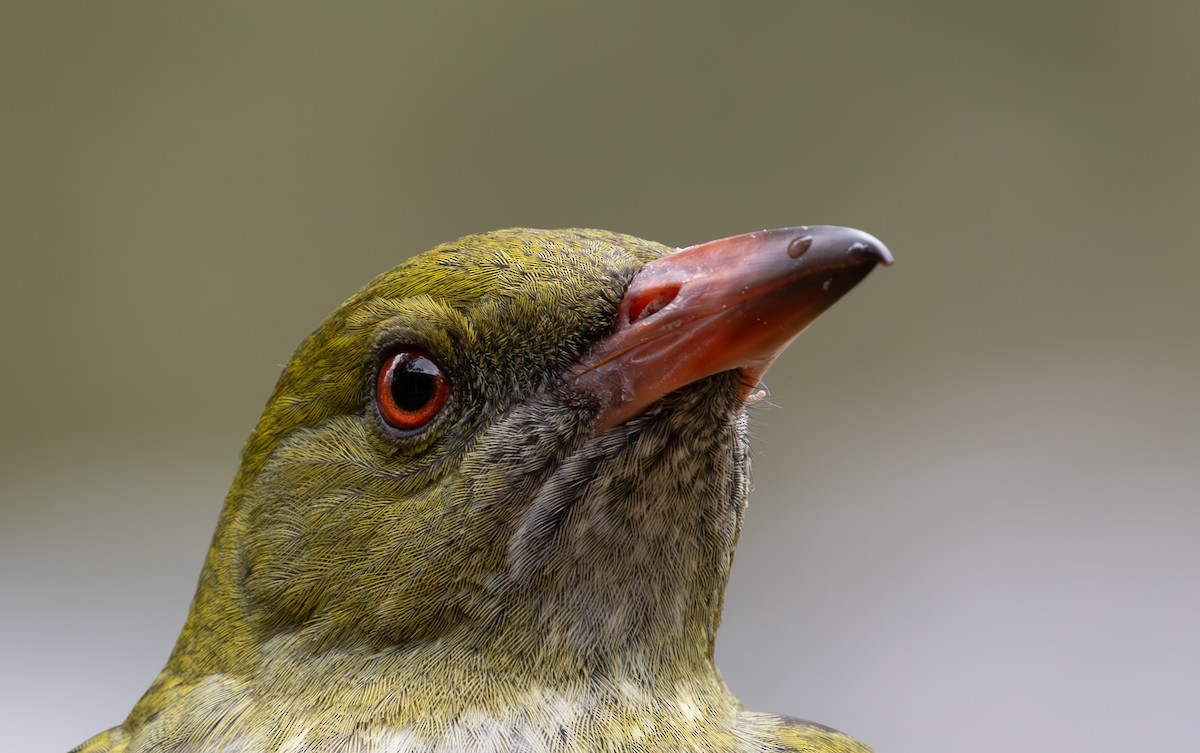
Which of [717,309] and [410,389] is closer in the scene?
[717,309]

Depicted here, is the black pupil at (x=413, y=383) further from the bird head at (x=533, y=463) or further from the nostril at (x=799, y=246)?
the nostril at (x=799, y=246)

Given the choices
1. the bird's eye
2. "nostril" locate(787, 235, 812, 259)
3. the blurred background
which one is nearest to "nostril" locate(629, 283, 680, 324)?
"nostril" locate(787, 235, 812, 259)

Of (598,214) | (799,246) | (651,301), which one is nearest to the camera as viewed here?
(799,246)

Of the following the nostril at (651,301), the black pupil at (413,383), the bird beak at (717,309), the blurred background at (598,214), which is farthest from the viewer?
the blurred background at (598,214)

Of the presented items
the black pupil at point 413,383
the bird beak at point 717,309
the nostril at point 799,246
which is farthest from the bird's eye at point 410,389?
the nostril at point 799,246

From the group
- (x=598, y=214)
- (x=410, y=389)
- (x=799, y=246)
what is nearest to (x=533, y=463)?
(x=410, y=389)

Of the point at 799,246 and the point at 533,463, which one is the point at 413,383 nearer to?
the point at 533,463

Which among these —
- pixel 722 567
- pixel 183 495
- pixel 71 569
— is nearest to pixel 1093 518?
pixel 722 567

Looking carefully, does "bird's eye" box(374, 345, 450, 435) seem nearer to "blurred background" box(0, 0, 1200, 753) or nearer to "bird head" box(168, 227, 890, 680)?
"bird head" box(168, 227, 890, 680)
